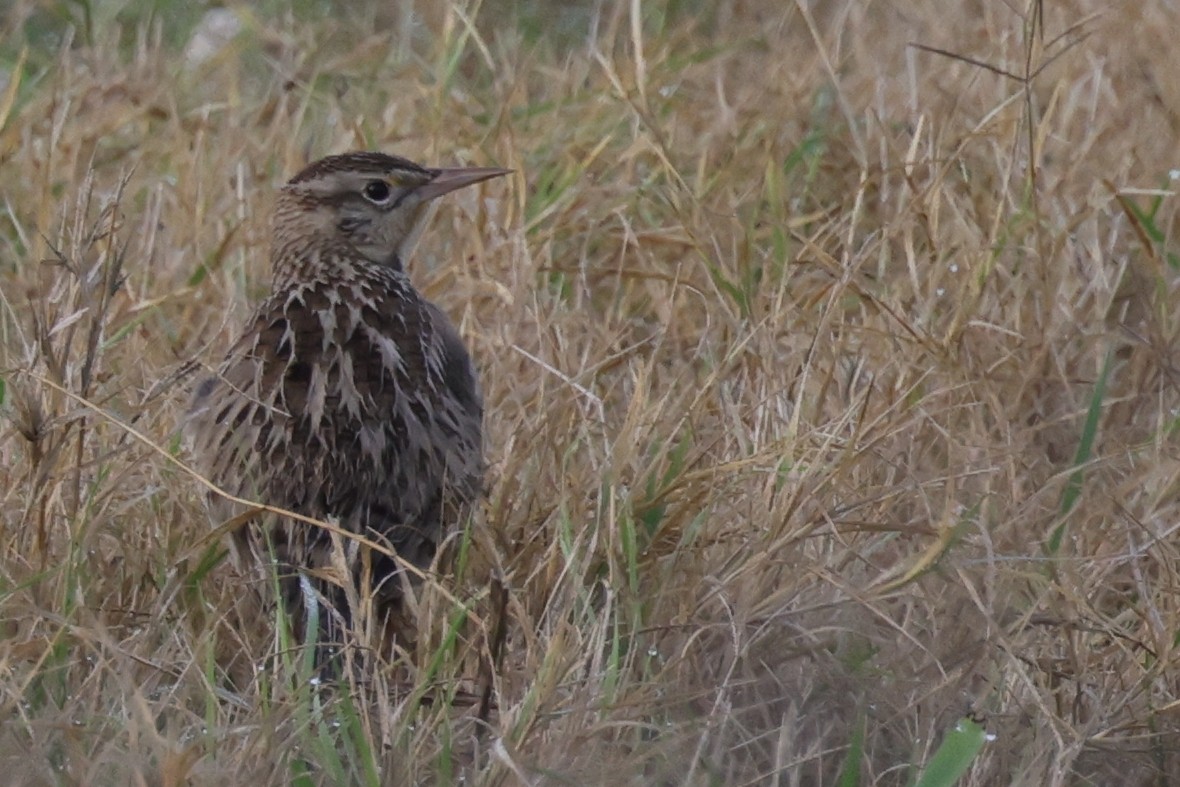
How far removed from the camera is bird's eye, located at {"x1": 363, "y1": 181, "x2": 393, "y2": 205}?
4746mm

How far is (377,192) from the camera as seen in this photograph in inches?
187

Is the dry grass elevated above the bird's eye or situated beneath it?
situated beneath

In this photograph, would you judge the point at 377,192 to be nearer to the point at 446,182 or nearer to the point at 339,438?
the point at 446,182

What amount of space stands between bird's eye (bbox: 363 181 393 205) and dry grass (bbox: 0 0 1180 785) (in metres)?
0.42

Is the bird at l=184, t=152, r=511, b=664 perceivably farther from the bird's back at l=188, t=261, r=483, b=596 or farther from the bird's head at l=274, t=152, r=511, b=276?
the bird's head at l=274, t=152, r=511, b=276

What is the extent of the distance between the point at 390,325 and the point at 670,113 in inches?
80.1

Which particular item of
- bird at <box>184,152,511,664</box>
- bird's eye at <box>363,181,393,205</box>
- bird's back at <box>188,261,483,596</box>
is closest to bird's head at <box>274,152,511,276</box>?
bird's eye at <box>363,181,393,205</box>

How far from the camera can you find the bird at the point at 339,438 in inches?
158

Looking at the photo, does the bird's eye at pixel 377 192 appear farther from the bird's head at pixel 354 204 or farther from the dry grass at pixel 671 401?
the dry grass at pixel 671 401

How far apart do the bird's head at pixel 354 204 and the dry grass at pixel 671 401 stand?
0.34m

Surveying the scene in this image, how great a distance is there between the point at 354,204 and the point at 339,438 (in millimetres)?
803

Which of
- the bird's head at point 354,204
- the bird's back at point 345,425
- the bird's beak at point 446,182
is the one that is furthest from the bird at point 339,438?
the bird's beak at point 446,182

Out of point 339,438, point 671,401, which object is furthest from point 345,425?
point 671,401

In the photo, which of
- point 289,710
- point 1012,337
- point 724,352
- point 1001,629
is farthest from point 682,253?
point 289,710
